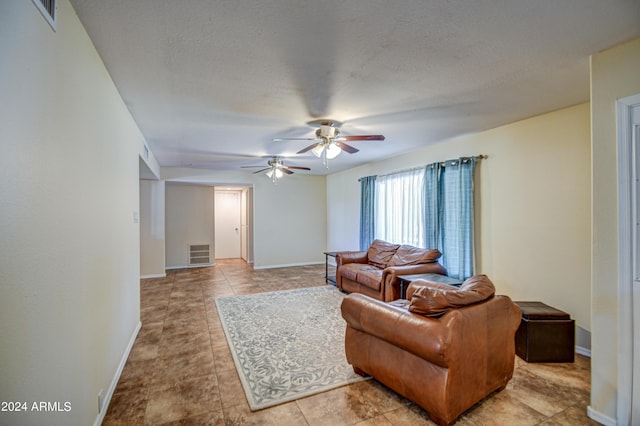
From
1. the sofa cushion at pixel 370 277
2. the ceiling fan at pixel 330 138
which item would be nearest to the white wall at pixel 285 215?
the sofa cushion at pixel 370 277

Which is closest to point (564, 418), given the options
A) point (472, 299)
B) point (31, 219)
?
point (472, 299)

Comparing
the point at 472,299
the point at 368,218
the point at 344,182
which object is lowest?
the point at 472,299

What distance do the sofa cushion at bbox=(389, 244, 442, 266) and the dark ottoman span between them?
63.9 inches

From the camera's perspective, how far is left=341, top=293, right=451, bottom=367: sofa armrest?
1782mm

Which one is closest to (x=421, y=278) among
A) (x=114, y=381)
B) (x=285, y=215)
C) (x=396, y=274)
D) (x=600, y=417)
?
(x=396, y=274)

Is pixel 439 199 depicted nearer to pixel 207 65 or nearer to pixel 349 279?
pixel 349 279

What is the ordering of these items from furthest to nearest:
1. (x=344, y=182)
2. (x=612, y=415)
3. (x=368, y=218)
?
(x=344, y=182) < (x=368, y=218) < (x=612, y=415)

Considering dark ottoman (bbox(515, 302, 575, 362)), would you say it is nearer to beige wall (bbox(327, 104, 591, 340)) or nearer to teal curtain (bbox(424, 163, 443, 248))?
beige wall (bbox(327, 104, 591, 340))

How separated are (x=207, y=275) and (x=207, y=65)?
215 inches

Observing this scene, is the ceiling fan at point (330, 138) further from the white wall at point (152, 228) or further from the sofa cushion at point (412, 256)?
the white wall at point (152, 228)

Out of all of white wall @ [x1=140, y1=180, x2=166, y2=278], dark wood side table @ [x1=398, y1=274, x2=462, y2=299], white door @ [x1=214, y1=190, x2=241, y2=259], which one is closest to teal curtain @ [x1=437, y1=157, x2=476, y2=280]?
dark wood side table @ [x1=398, y1=274, x2=462, y2=299]

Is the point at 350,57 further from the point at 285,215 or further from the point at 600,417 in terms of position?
the point at 285,215

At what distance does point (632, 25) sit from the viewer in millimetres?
1746

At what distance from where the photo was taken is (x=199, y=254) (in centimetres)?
770
